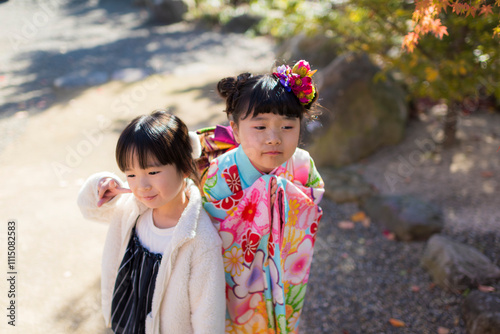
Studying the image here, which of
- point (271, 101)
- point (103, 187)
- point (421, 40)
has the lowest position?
point (103, 187)

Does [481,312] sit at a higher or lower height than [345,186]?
higher

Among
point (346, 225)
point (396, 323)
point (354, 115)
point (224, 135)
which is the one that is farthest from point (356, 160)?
point (224, 135)

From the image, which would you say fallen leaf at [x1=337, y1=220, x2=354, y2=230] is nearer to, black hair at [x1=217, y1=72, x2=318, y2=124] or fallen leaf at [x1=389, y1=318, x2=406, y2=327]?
fallen leaf at [x1=389, y1=318, x2=406, y2=327]

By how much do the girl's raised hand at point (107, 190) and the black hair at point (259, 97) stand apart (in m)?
0.66

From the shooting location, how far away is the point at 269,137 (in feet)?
5.47

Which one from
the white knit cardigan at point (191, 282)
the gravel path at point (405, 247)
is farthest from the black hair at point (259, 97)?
the gravel path at point (405, 247)

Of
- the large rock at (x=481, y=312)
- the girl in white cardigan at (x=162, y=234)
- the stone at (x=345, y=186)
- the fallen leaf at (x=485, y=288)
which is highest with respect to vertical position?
the girl in white cardigan at (x=162, y=234)

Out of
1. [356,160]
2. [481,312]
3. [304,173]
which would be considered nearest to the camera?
[304,173]

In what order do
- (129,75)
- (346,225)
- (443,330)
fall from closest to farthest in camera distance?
(443,330) < (346,225) < (129,75)

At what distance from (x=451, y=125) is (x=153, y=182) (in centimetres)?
394

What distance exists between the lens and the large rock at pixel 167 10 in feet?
37.9

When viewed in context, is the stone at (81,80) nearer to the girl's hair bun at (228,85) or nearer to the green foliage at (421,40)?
the green foliage at (421,40)

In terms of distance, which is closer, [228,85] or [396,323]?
[228,85]

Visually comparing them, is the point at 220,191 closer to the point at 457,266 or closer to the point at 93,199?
the point at 93,199
